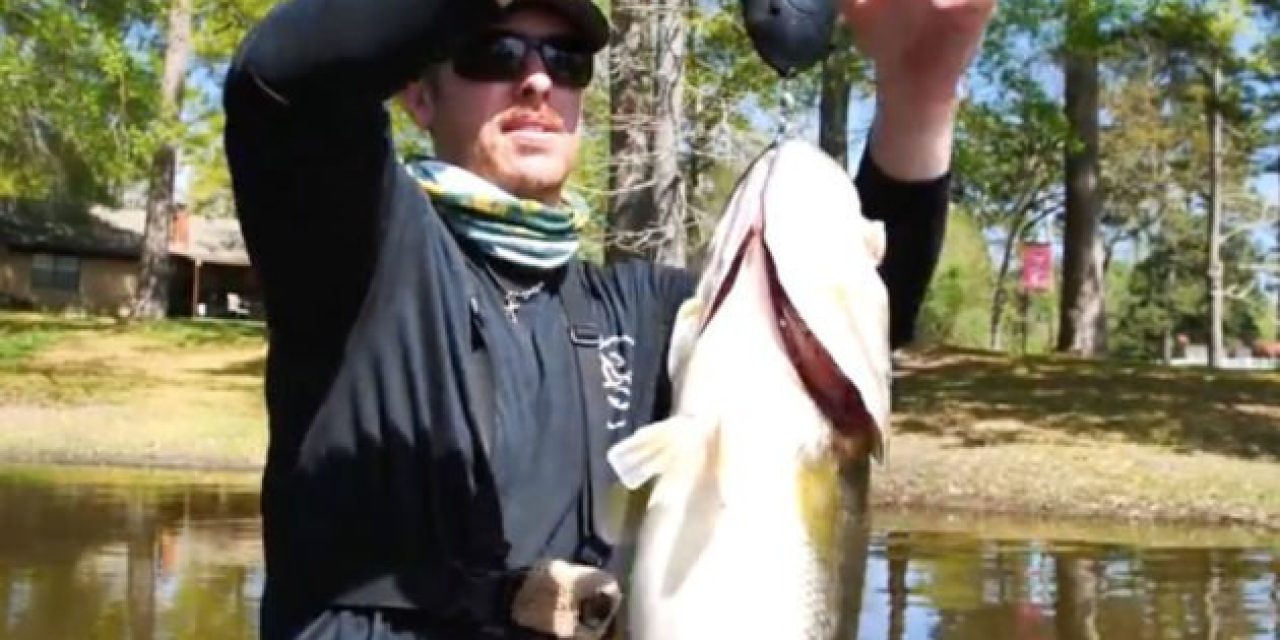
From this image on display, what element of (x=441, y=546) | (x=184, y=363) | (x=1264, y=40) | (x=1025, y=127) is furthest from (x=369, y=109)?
(x=1264, y=40)

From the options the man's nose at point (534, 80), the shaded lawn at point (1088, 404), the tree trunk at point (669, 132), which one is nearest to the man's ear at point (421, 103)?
the man's nose at point (534, 80)

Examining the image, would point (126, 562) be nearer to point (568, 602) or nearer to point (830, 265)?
point (568, 602)

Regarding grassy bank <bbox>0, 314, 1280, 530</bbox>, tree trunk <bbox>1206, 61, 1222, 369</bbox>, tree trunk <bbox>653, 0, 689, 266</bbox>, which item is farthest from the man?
tree trunk <bbox>1206, 61, 1222, 369</bbox>

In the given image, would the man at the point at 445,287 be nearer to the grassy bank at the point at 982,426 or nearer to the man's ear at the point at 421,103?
the man's ear at the point at 421,103

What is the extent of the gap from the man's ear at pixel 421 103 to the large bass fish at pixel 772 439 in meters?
0.50

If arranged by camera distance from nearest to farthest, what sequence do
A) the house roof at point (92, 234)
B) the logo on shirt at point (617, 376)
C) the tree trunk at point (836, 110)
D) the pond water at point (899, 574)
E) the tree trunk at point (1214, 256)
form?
the logo on shirt at point (617, 376) → the pond water at point (899, 574) → the tree trunk at point (836, 110) → the tree trunk at point (1214, 256) → the house roof at point (92, 234)

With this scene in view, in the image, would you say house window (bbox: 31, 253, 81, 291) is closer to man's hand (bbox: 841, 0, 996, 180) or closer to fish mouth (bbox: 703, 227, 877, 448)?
man's hand (bbox: 841, 0, 996, 180)

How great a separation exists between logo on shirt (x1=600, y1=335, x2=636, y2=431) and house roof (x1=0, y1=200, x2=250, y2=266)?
47400mm

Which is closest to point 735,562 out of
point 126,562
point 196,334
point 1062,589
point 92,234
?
point 1062,589

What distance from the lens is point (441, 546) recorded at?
2258 millimetres

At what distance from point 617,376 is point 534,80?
436 millimetres

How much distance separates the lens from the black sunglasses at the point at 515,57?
2.35 meters

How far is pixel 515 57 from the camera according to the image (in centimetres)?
238

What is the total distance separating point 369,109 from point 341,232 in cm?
18
